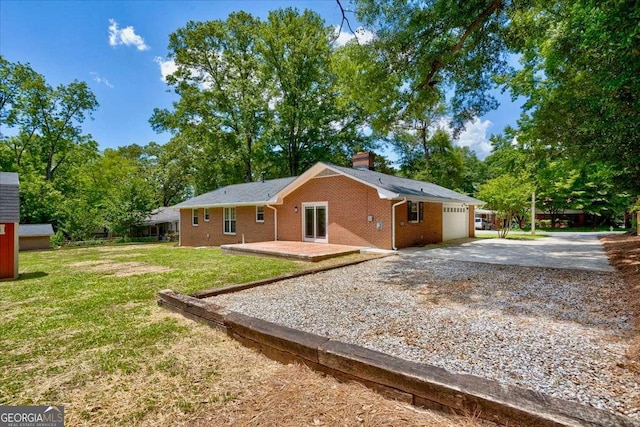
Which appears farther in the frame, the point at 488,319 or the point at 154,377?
the point at 488,319

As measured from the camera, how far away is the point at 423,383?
2.48 metres

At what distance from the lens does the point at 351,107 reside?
2655 centimetres

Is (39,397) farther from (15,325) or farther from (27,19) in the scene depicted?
(27,19)

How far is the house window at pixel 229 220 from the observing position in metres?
18.6

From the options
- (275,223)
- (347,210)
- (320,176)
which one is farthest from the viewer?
(275,223)

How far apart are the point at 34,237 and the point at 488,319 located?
28407 mm

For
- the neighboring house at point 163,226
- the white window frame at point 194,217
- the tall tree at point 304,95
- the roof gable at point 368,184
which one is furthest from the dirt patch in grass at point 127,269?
the neighboring house at point 163,226

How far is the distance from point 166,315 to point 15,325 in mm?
2119

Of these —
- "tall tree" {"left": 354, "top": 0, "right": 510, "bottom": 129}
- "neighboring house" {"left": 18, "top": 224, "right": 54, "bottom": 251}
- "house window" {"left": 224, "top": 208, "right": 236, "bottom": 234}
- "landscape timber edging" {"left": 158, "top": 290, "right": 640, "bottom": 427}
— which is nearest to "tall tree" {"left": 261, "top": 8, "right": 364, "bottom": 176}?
"house window" {"left": 224, "top": 208, "right": 236, "bottom": 234}

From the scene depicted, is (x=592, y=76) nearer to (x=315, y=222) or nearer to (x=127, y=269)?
(x=315, y=222)

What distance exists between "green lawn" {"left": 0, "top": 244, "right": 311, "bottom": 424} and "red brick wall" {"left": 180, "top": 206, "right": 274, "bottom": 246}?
8177mm

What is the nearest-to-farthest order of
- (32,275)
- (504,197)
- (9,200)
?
1. (9,200)
2. (32,275)
3. (504,197)
